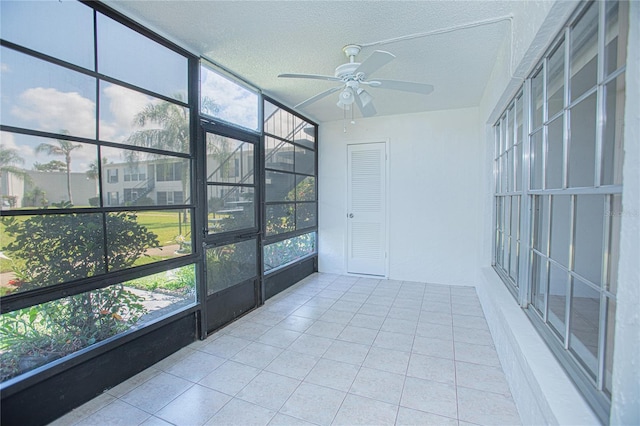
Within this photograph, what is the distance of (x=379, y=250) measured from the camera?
16.0 feet

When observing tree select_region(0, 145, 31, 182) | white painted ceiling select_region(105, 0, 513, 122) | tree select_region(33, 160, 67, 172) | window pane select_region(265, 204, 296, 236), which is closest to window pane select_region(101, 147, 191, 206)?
tree select_region(33, 160, 67, 172)

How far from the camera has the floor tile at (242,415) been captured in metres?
1.76

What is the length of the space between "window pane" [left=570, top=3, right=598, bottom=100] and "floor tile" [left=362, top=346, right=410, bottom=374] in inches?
88.5

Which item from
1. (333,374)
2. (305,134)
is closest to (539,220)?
(333,374)

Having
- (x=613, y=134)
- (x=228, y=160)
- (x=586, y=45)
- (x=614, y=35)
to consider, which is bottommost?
(x=613, y=134)

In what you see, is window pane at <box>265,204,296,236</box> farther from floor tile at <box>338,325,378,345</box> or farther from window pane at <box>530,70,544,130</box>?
window pane at <box>530,70,544,130</box>

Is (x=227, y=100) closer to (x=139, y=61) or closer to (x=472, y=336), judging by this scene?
(x=139, y=61)

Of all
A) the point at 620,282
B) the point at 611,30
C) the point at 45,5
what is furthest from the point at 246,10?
the point at 620,282

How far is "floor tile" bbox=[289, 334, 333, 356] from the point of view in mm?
2588

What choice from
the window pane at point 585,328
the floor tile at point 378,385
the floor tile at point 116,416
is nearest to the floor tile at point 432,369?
the floor tile at point 378,385

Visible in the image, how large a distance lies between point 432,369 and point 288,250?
2.67 meters

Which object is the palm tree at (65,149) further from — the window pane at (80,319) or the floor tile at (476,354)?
the floor tile at (476,354)

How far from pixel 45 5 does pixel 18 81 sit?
1.65 ft

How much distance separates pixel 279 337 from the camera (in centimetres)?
285
